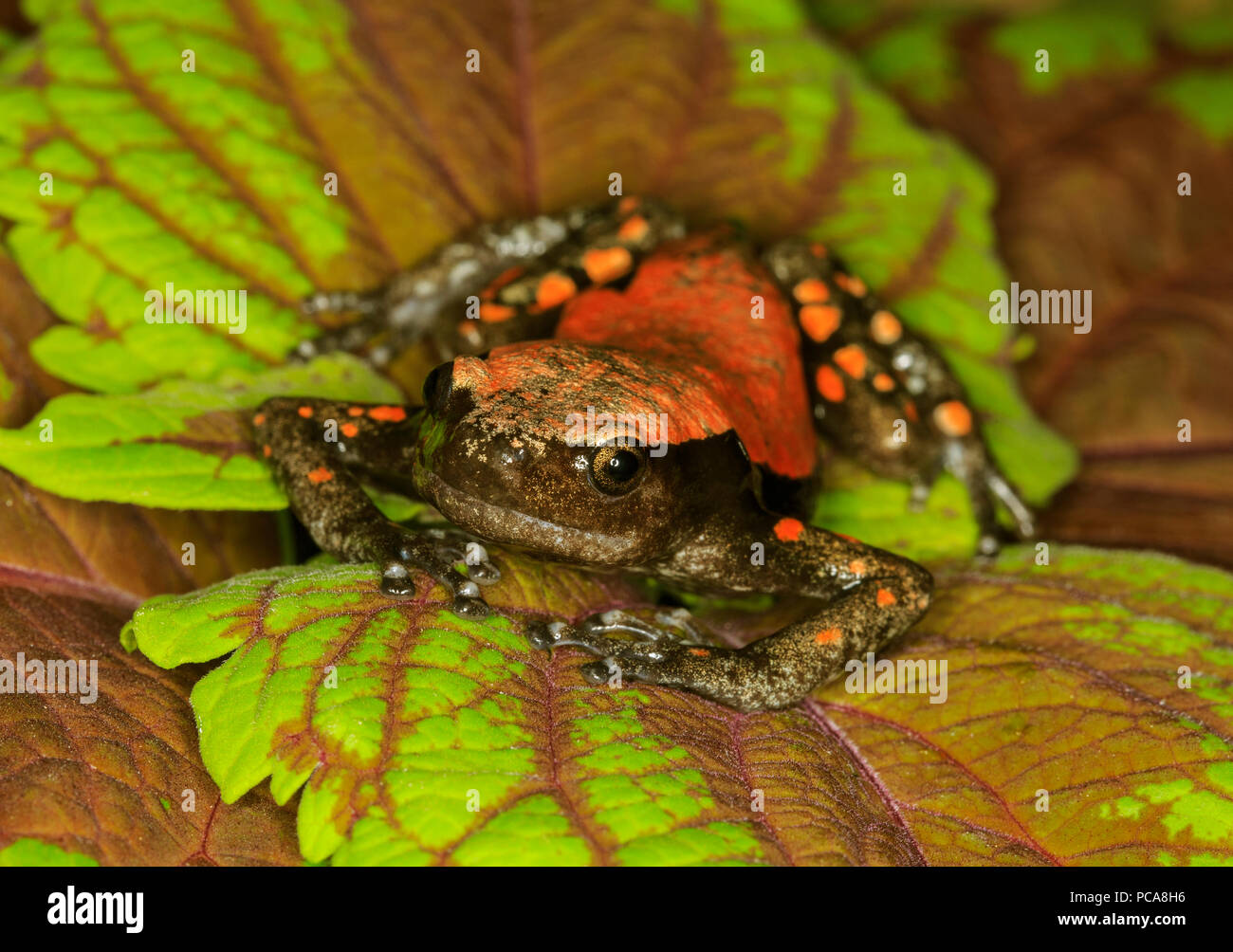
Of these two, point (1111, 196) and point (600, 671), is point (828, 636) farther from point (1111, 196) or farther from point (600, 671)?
point (1111, 196)

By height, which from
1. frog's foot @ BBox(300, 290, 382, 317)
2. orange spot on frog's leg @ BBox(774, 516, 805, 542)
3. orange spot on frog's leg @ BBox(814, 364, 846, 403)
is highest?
frog's foot @ BBox(300, 290, 382, 317)

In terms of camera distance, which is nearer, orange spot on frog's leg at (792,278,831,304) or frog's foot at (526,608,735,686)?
frog's foot at (526,608,735,686)

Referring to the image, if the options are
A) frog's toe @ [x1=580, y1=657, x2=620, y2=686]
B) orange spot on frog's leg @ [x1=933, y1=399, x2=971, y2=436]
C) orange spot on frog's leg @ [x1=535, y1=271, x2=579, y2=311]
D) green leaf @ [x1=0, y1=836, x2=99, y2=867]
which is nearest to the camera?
green leaf @ [x1=0, y1=836, x2=99, y2=867]

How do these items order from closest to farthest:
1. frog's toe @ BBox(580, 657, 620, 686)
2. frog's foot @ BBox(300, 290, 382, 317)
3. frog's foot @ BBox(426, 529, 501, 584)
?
frog's toe @ BBox(580, 657, 620, 686) → frog's foot @ BBox(426, 529, 501, 584) → frog's foot @ BBox(300, 290, 382, 317)

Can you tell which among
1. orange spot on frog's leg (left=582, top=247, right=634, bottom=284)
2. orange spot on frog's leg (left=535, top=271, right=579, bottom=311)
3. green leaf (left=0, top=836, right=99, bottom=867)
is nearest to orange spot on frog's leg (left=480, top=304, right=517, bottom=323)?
orange spot on frog's leg (left=535, top=271, right=579, bottom=311)

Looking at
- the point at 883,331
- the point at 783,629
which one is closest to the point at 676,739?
the point at 783,629

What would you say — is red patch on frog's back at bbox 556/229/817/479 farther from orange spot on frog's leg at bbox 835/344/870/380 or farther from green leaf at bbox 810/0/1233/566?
green leaf at bbox 810/0/1233/566

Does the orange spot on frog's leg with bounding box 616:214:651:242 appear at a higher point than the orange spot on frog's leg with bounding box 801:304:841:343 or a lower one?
higher

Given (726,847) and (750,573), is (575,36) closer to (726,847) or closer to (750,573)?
(750,573)
